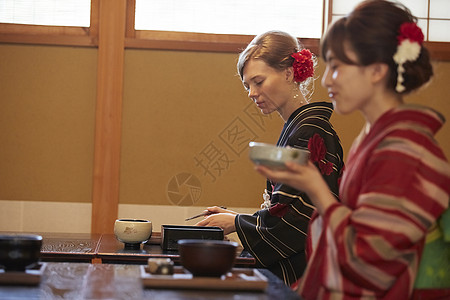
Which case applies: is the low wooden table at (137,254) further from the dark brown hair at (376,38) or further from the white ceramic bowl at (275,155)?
the dark brown hair at (376,38)

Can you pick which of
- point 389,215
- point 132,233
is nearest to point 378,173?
point 389,215

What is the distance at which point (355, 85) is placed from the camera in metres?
1.61

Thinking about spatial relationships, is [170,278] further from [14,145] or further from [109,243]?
[14,145]

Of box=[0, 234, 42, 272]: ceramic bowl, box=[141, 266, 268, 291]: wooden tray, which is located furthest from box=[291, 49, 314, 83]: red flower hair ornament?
box=[0, 234, 42, 272]: ceramic bowl

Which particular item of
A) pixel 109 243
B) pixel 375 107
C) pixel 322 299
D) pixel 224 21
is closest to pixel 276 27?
pixel 224 21

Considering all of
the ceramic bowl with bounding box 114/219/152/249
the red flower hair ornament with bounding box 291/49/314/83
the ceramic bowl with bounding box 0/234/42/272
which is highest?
the red flower hair ornament with bounding box 291/49/314/83

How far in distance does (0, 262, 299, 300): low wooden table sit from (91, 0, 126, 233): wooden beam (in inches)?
98.0

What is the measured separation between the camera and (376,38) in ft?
5.23

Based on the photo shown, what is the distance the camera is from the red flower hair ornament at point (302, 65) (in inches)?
108

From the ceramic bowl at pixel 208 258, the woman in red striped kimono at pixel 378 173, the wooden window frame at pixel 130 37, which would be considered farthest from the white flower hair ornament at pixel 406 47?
the wooden window frame at pixel 130 37

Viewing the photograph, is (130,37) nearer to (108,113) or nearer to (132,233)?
(108,113)

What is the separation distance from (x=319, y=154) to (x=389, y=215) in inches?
44.5

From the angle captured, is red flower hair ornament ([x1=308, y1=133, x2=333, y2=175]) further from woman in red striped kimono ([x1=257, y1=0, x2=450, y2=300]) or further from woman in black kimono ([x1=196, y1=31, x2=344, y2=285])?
woman in red striped kimono ([x1=257, y1=0, x2=450, y2=300])

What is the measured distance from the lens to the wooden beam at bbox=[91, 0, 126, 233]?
4070 millimetres
